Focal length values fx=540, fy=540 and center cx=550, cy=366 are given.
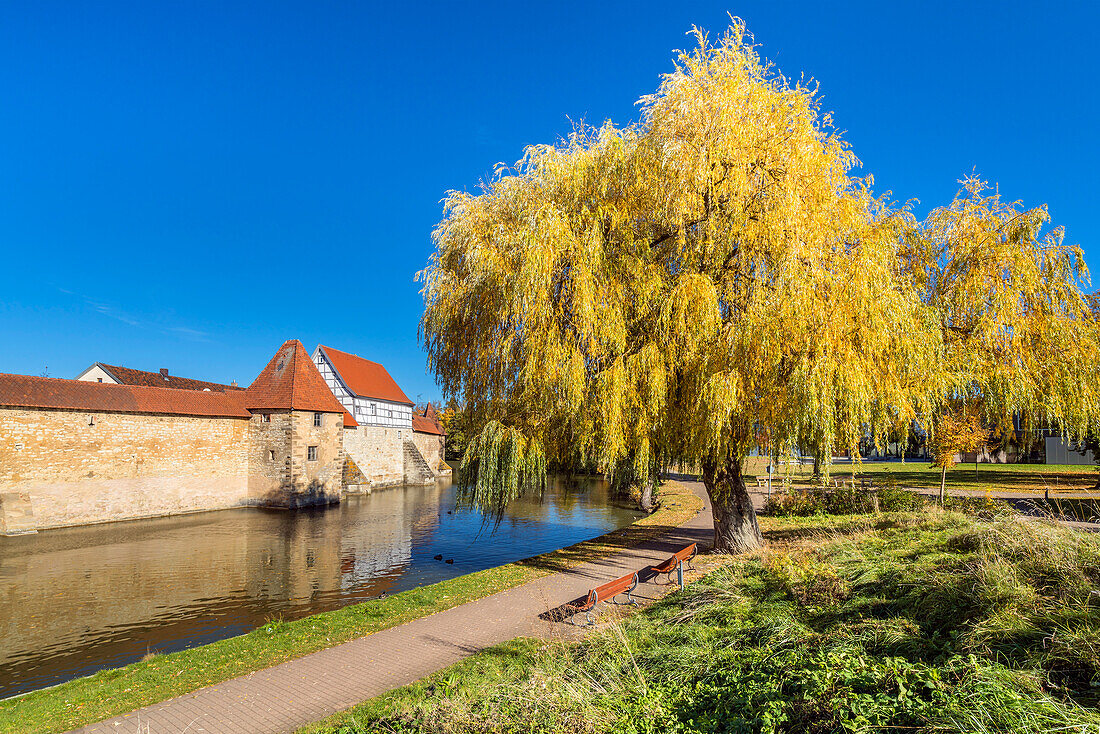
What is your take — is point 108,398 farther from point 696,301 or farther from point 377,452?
point 696,301

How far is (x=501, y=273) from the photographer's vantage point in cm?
1053

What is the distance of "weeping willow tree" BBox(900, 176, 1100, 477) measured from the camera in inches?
462

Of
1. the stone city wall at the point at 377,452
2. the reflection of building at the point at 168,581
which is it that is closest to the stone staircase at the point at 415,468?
the stone city wall at the point at 377,452

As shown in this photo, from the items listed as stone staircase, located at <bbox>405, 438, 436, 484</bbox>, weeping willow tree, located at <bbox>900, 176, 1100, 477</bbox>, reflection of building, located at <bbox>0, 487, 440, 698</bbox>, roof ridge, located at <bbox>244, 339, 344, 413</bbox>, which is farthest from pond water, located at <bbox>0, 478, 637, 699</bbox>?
stone staircase, located at <bbox>405, 438, 436, 484</bbox>

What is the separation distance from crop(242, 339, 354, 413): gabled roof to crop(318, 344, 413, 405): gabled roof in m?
5.73

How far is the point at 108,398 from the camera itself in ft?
89.6

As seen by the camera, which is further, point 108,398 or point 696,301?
point 108,398

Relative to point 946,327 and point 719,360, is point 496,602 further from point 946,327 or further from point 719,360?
point 946,327

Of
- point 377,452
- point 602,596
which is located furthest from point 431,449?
point 602,596

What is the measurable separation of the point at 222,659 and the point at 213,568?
37.5ft

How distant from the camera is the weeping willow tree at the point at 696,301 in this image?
9.26m

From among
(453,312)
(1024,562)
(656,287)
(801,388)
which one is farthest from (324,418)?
(1024,562)

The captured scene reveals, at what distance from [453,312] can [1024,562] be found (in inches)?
384

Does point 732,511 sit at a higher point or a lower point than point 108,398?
lower
